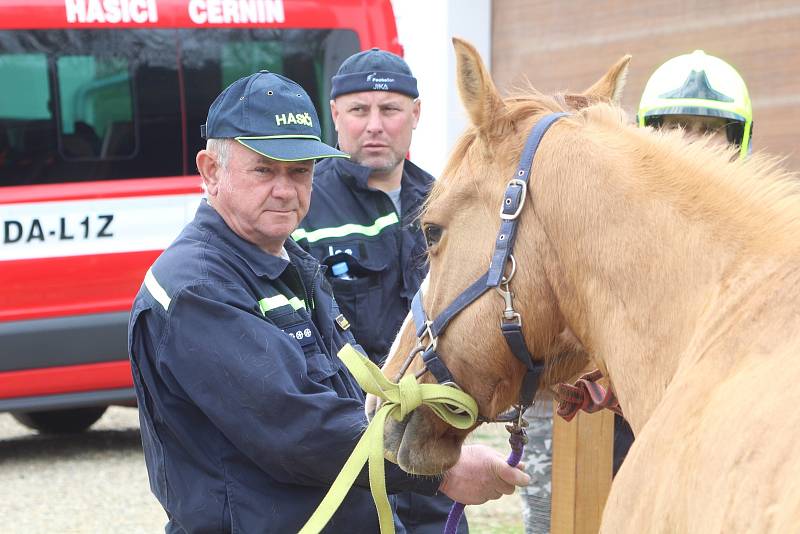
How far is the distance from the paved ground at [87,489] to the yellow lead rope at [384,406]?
329 cm

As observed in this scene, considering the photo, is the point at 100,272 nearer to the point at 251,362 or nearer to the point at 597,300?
the point at 251,362

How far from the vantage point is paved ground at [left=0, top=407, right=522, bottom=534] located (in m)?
6.03

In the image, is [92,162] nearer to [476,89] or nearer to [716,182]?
[476,89]

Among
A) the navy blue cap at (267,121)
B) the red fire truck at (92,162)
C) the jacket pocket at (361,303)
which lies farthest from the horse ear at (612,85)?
the red fire truck at (92,162)

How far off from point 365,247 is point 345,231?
3.4 inches

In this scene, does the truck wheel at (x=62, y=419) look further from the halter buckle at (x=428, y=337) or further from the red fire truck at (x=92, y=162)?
the halter buckle at (x=428, y=337)

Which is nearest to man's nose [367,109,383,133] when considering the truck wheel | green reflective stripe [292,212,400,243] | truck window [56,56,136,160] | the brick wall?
green reflective stripe [292,212,400,243]

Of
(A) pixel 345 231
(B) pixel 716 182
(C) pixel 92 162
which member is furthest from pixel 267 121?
(C) pixel 92 162

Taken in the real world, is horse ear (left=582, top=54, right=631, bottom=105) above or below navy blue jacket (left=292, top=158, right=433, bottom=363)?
above

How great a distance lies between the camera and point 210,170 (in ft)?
9.62

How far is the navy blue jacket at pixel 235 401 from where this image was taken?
257 centimetres

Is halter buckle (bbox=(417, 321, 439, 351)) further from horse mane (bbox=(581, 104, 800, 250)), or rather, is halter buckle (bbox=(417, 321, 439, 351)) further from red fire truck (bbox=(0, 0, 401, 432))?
red fire truck (bbox=(0, 0, 401, 432))

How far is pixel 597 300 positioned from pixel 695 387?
1.18ft

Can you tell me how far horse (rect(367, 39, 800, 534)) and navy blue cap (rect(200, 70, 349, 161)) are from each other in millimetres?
409
